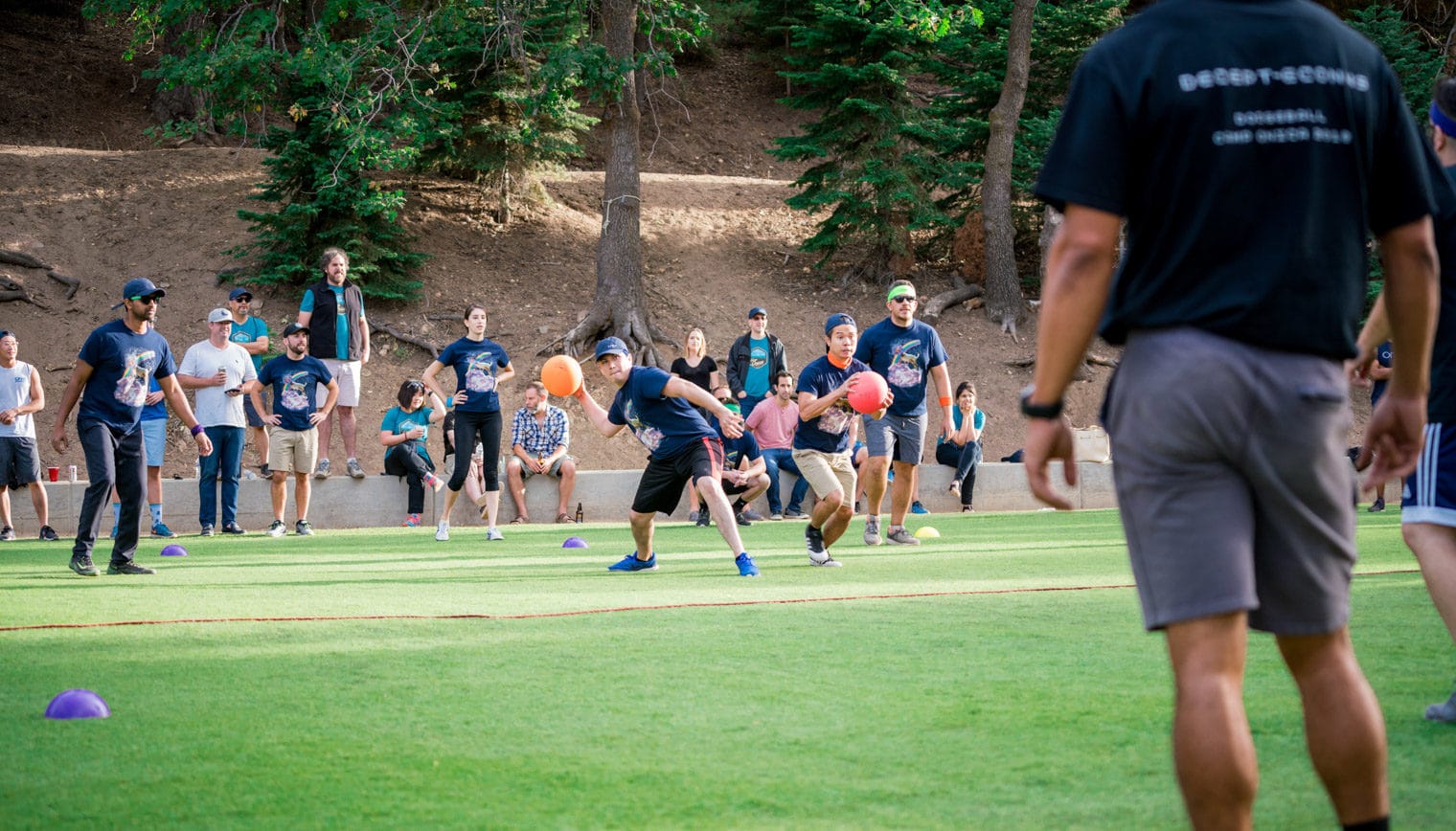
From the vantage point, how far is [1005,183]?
28.0 metres

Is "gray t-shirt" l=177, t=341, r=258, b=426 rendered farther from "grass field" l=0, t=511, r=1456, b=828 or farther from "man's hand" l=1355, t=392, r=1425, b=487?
"man's hand" l=1355, t=392, r=1425, b=487

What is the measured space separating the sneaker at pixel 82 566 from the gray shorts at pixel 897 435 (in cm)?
688

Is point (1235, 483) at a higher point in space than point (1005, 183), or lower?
lower

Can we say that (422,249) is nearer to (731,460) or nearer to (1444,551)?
(731,460)

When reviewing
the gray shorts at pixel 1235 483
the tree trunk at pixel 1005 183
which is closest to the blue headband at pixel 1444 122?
the gray shorts at pixel 1235 483

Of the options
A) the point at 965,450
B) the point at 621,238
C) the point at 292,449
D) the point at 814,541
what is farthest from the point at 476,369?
the point at 621,238

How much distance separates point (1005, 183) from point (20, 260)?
59.7 feet

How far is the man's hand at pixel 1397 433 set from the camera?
10.7 ft

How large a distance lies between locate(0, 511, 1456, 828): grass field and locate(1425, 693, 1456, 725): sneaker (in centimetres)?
7

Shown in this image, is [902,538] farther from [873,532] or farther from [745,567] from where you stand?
[745,567]

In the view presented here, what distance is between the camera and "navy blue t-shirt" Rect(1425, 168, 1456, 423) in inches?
188

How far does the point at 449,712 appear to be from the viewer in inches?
203

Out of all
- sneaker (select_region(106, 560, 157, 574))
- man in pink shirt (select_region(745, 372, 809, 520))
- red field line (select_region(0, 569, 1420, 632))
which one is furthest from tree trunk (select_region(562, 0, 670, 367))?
red field line (select_region(0, 569, 1420, 632))

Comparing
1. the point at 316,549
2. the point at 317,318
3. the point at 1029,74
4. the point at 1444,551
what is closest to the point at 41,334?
the point at 317,318
